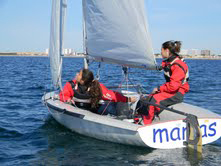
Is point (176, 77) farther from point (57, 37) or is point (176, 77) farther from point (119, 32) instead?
point (57, 37)

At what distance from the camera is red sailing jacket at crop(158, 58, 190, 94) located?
556 cm

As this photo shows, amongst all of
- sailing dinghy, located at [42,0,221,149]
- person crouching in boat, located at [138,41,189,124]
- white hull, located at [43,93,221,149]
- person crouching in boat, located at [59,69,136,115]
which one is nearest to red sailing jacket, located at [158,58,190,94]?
person crouching in boat, located at [138,41,189,124]

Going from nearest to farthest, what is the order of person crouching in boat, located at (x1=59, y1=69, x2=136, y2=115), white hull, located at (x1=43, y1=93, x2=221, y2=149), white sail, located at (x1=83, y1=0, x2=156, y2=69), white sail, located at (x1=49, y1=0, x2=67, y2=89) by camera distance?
white hull, located at (x1=43, y1=93, x2=221, y2=149), white sail, located at (x1=83, y1=0, x2=156, y2=69), person crouching in boat, located at (x1=59, y1=69, x2=136, y2=115), white sail, located at (x1=49, y1=0, x2=67, y2=89)

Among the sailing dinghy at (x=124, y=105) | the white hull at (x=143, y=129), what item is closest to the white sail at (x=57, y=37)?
the sailing dinghy at (x=124, y=105)

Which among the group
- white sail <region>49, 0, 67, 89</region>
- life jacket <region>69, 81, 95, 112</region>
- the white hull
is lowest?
the white hull

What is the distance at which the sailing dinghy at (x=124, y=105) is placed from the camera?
5336mm

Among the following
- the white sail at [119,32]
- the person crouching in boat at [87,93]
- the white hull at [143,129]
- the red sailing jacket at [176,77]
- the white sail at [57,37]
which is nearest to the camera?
the white hull at [143,129]

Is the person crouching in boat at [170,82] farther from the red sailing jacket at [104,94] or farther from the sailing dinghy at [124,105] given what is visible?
the red sailing jacket at [104,94]

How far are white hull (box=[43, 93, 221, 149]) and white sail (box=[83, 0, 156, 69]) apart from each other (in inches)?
46.1

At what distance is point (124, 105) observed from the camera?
23.4ft

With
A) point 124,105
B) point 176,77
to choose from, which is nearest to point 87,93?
point 124,105

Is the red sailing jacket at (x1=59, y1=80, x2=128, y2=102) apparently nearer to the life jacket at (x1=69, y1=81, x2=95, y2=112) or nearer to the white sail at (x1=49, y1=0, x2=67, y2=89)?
the life jacket at (x1=69, y1=81, x2=95, y2=112)

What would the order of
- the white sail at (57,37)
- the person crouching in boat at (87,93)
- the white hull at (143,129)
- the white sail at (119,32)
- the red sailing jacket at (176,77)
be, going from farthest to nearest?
the white sail at (57,37), the person crouching in boat at (87,93), the white sail at (119,32), the red sailing jacket at (176,77), the white hull at (143,129)

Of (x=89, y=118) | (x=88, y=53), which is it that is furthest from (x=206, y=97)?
(x=89, y=118)
